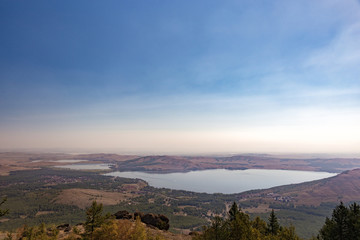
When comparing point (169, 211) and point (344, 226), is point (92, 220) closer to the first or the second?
point (344, 226)

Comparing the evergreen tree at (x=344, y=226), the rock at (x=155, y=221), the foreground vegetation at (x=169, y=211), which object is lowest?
the foreground vegetation at (x=169, y=211)

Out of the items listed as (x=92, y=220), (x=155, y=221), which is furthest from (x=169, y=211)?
(x=92, y=220)

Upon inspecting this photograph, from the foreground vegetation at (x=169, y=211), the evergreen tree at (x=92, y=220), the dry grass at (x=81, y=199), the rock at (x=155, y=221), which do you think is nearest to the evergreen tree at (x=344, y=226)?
the rock at (x=155, y=221)

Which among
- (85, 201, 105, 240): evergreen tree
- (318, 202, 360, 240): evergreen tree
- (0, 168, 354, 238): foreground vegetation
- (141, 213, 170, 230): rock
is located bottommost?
(0, 168, 354, 238): foreground vegetation

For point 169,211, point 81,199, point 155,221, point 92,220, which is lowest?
point 169,211

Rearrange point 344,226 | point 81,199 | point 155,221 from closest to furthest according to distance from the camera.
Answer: point 344,226
point 155,221
point 81,199

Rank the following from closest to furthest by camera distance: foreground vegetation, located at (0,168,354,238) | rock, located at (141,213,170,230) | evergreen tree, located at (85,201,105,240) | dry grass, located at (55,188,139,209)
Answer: evergreen tree, located at (85,201,105,240) < rock, located at (141,213,170,230) < foreground vegetation, located at (0,168,354,238) < dry grass, located at (55,188,139,209)

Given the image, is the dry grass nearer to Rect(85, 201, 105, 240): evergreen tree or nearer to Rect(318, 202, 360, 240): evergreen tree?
Rect(85, 201, 105, 240): evergreen tree

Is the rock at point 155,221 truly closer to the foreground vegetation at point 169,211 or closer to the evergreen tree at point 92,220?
the evergreen tree at point 92,220

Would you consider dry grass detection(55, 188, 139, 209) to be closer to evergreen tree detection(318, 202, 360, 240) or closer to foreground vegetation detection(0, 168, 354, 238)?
foreground vegetation detection(0, 168, 354, 238)

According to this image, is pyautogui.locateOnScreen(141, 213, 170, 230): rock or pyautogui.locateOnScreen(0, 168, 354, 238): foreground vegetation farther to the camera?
pyautogui.locateOnScreen(0, 168, 354, 238): foreground vegetation

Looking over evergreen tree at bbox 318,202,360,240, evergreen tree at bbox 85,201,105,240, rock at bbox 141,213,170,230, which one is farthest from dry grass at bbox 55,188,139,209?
evergreen tree at bbox 318,202,360,240

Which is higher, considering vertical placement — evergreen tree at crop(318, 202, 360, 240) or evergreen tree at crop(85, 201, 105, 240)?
evergreen tree at crop(85, 201, 105, 240)

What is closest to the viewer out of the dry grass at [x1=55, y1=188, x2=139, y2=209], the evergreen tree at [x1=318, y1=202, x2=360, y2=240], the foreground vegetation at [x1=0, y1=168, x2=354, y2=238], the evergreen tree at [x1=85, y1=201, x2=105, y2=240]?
the evergreen tree at [x1=85, y1=201, x2=105, y2=240]
